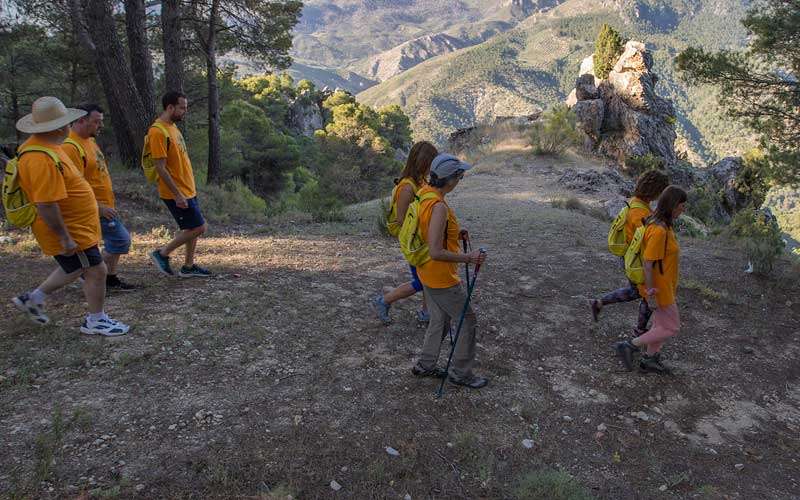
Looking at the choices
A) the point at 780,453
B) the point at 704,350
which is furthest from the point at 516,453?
the point at 704,350

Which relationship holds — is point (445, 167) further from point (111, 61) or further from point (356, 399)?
point (111, 61)

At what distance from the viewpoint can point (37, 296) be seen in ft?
13.3

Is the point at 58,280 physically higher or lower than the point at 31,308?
higher

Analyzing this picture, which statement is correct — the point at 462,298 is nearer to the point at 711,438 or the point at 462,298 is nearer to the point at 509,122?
the point at 711,438

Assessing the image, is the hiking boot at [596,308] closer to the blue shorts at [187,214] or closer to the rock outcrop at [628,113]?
the blue shorts at [187,214]

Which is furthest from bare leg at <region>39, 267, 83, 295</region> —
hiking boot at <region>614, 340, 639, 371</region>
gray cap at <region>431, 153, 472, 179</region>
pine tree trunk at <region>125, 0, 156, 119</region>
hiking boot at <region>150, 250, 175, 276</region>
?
pine tree trunk at <region>125, 0, 156, 119</region>

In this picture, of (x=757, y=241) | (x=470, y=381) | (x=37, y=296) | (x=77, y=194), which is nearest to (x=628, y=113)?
(x=757, y=241)

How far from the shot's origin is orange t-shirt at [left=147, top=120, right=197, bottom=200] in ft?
15.7

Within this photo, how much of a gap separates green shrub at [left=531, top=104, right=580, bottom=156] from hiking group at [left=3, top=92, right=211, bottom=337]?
17353 millimetres

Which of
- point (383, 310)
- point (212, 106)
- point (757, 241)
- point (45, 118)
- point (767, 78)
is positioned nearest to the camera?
point (45, 118)

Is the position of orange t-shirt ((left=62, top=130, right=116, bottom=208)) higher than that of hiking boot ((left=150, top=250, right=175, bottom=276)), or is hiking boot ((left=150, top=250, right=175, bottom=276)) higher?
orange t-shirt ((left=62, top=130, right=116, bottom=208))

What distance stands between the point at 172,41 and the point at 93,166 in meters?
8.06

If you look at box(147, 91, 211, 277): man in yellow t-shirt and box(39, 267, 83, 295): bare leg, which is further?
box(147, 91, 211, 277): man in yellow t-shirt

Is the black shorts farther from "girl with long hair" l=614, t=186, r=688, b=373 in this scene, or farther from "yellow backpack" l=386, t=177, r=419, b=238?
"girl with long hair" l=614, t=186, r=688, b=373
